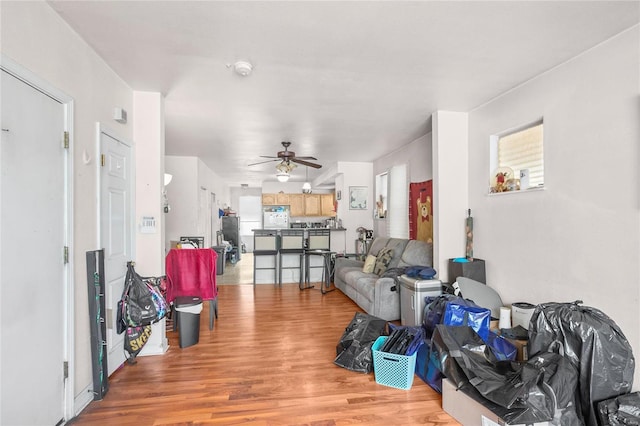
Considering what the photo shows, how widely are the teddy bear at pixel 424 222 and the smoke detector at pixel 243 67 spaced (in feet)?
10.5

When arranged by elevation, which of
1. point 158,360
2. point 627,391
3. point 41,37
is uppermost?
point 41,37

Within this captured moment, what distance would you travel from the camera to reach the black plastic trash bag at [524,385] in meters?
1.68

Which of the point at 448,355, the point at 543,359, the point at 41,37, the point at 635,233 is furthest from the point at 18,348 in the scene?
the point at 635,233

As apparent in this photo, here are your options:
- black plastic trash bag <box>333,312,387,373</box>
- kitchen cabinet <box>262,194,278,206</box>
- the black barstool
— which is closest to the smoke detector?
black plastic trash bag <box>333,312,387,373</box>

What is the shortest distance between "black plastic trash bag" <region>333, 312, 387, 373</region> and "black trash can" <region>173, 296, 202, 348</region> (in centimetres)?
153

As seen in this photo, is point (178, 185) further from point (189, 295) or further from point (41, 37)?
point (41, 37)

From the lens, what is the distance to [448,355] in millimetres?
2197

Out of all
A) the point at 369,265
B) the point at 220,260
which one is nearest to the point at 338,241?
the point at 369,265

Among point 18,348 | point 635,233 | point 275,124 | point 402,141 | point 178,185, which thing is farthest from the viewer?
point 178,185

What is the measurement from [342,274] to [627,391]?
3.84 meters

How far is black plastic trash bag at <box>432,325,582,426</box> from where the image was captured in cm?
168

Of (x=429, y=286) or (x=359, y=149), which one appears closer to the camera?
(x=429, y=286)

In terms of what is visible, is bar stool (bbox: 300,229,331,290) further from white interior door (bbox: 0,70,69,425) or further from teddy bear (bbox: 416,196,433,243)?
white interior door (bbox: 0,70,69,425)

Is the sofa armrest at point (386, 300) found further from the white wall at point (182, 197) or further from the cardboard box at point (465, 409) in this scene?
the white wall at point (182, 197)
